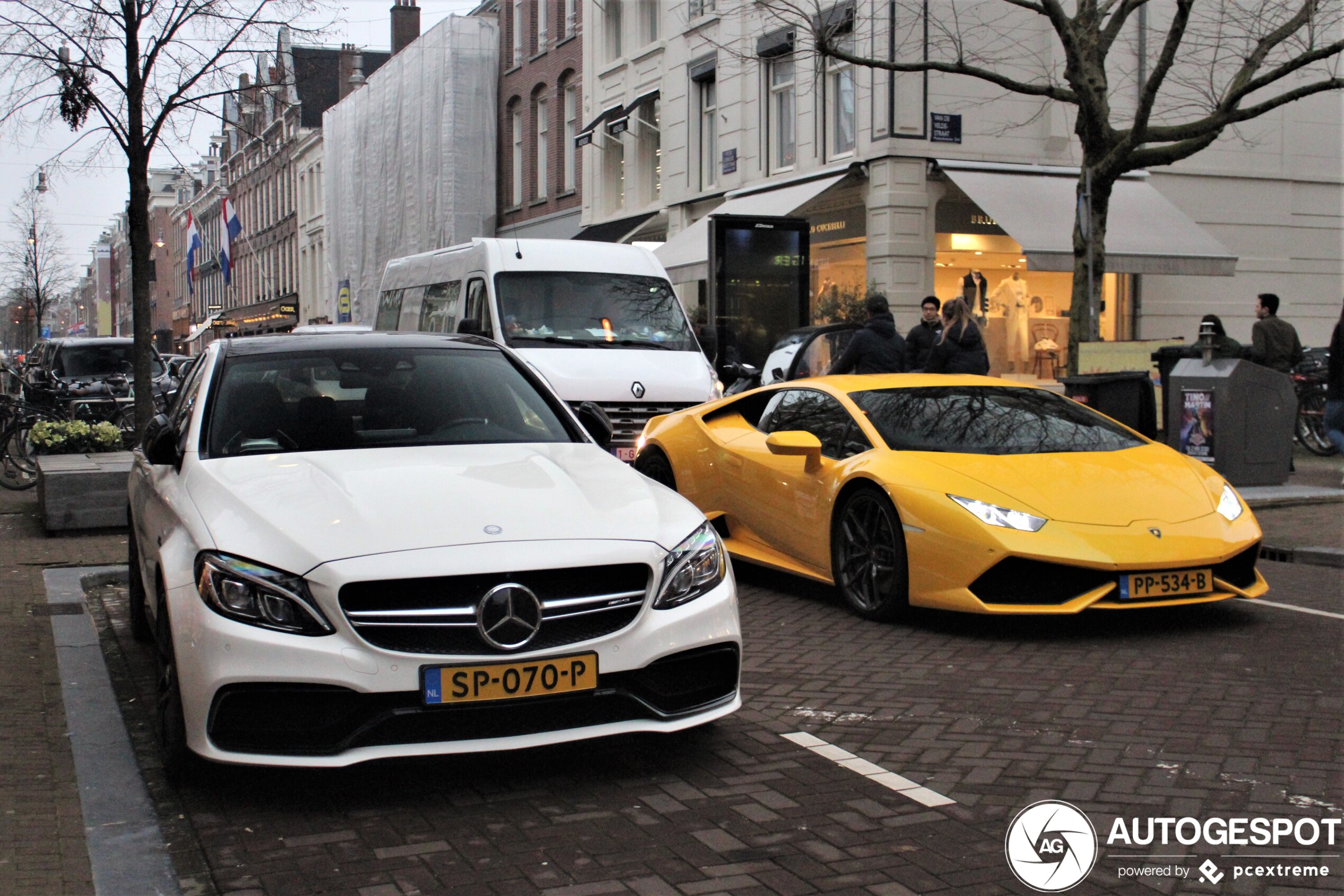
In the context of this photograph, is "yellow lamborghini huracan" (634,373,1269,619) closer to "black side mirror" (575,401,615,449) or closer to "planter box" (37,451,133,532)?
"black side mirror" (575,401,615,449)

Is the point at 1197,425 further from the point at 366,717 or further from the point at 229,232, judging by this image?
the point at 229,232

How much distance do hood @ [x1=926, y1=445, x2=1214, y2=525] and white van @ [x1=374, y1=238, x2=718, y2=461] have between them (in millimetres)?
5529

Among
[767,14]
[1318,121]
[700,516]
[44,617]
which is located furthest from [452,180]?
[700,516]

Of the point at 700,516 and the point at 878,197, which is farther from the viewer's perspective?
the point at 878,197

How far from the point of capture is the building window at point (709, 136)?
2891 cm

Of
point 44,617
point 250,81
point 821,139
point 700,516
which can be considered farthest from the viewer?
point 821,139

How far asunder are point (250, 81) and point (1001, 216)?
39.2 feet

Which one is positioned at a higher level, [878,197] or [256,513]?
[878,197]

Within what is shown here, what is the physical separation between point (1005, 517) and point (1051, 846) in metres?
2.88

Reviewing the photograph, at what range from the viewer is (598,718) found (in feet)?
14.4

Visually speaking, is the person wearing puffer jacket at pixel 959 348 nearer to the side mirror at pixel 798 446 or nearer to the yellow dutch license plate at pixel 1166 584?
the side mirror at pixel 798 446

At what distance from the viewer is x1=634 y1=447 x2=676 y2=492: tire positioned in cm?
947

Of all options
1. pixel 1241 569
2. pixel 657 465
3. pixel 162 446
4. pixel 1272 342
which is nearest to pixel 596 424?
pixel 162 446

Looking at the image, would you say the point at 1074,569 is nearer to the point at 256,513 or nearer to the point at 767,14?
the point at 256,513
